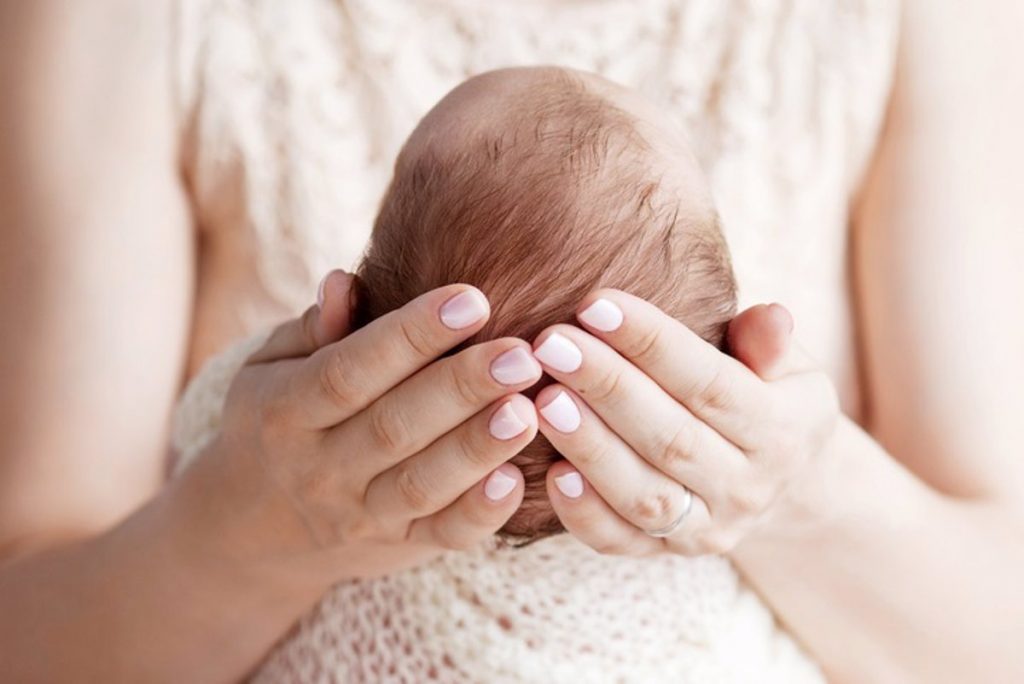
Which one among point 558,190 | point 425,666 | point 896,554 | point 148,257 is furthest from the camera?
point 148,257

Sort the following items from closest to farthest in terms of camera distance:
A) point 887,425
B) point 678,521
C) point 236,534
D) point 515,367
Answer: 1. point 515,367
2. point 678,521
3. point 236,534
4. point 887,425

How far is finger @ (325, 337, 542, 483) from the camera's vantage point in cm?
65

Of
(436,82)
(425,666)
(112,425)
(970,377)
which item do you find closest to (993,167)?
(970,377)

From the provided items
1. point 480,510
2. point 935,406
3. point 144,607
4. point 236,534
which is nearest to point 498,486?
point 480,510

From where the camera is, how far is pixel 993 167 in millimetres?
1116

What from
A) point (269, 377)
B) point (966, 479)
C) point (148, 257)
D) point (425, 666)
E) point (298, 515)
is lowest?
point (966, 479)

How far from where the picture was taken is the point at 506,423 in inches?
26.2

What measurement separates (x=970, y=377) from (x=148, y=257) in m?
0.76

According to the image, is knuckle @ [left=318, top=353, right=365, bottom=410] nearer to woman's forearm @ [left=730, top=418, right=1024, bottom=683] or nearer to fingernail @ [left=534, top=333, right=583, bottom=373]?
fingernail @ [left=534, top=333, right=583, bottom=373]

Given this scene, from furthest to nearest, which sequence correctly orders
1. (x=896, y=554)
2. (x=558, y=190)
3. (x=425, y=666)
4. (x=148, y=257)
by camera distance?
(x=148, y=257)
(x=896, y=554)
(x=425, y=666)
(x=558, y=190)

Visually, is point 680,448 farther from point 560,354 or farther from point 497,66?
point 497,66

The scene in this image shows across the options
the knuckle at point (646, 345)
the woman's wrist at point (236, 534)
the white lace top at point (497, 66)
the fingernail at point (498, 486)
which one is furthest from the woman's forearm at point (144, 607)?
the knuckle at point (646, 345)

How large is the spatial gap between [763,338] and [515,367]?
0.19 metres

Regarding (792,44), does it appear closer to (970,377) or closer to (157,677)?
(970,377)
